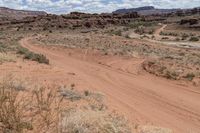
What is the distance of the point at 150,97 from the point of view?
514 inches

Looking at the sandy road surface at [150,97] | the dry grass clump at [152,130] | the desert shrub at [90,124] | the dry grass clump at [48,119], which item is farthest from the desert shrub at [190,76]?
the desert shrub at [90,124]

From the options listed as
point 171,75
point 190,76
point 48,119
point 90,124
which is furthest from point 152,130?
point 171,75

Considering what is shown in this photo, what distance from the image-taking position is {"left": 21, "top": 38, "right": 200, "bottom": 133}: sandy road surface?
973 cm

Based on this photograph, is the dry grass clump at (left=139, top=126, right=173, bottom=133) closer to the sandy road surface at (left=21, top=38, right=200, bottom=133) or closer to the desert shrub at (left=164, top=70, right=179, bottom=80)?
the sandy road surface at (left=21, top=38, right=200, bottom=133)

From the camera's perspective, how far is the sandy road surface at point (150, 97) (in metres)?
9.73

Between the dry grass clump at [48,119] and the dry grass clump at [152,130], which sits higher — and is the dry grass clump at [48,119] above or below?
above

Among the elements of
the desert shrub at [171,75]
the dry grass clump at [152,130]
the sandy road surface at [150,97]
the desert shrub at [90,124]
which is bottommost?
the desert shrub at [171,75]

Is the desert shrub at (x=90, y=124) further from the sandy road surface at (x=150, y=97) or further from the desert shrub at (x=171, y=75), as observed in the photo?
the desert shrub at (x=171, y=75)

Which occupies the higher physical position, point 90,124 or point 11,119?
point 11,119

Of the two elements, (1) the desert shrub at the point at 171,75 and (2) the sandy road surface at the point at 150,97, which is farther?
(1) the desert shrub at the point at 171,75

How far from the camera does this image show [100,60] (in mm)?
26203

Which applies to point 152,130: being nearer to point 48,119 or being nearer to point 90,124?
point 90,124

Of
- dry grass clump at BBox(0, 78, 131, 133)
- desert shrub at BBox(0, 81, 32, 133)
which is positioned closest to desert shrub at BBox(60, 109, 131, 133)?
dry grass clump at BBox(0, 78, 131, 133)

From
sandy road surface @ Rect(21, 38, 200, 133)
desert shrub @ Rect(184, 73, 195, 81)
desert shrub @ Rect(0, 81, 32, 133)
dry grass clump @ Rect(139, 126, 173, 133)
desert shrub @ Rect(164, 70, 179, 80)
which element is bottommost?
desert shrub @ Rect(164, 70, 179, 80)
